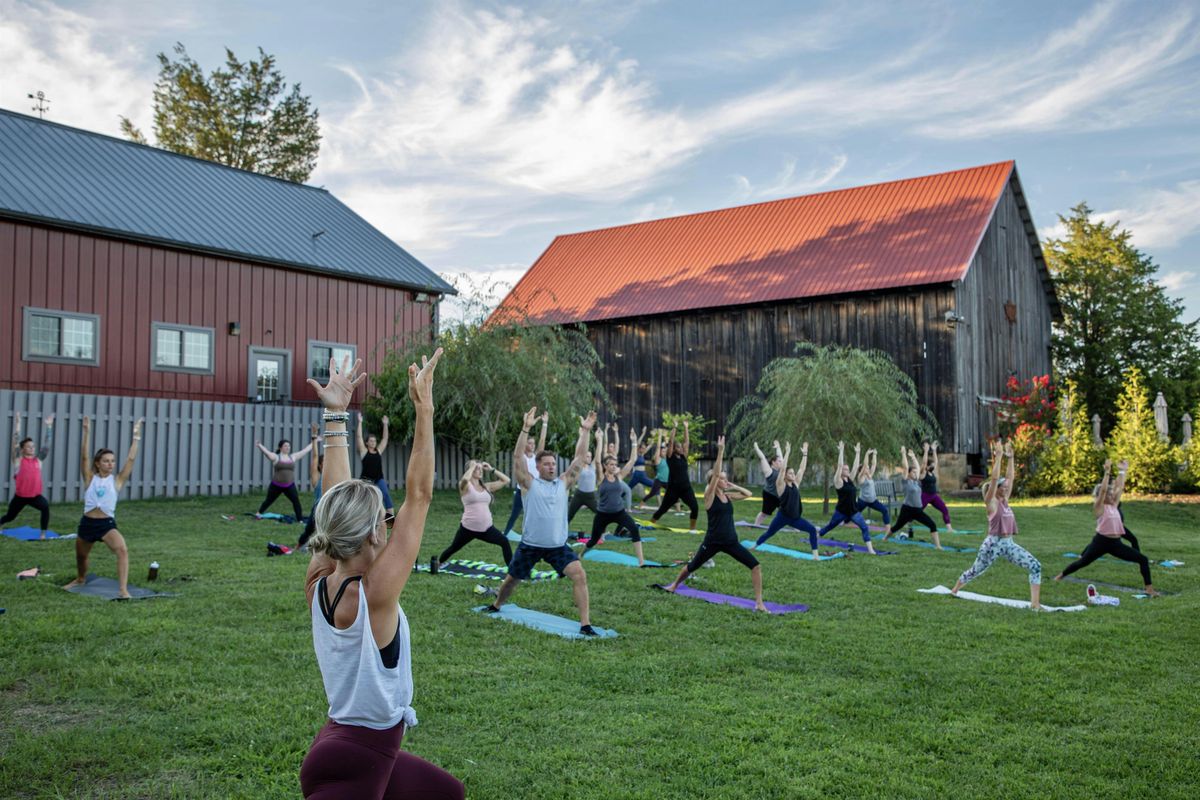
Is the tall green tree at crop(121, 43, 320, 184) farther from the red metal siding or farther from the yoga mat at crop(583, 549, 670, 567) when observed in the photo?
the yoga mat at crop(583, 549, 670, 567)

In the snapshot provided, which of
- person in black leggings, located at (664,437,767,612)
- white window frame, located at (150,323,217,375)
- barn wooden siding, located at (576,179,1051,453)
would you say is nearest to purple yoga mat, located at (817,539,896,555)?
person in black leggings, located at (664,437,767,612)

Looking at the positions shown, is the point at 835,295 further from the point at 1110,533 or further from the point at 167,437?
the point at 167,437

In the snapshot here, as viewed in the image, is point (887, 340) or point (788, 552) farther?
point (887, 340)

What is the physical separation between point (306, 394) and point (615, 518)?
1429 cm

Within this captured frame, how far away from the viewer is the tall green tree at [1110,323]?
41094mm

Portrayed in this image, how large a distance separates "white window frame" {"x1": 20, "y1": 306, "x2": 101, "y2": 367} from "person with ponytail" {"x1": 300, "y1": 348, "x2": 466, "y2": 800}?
2075 centimetres

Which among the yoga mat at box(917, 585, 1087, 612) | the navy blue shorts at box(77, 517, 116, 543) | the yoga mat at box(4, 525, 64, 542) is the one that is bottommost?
the yoga mat at box(917, 585, 1087, 612)

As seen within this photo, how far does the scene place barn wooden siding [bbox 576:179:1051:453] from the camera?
30.8 m

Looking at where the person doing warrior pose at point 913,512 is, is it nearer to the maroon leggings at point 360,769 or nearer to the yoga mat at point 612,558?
the yoga mat at point 612,558

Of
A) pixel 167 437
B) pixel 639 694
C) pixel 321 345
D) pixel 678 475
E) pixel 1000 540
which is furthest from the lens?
pixel 321 345

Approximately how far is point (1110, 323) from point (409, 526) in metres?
45.5

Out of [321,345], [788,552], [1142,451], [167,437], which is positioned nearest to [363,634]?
[788,552]

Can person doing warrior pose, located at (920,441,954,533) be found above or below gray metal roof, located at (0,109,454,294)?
below

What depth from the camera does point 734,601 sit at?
35.9ft
